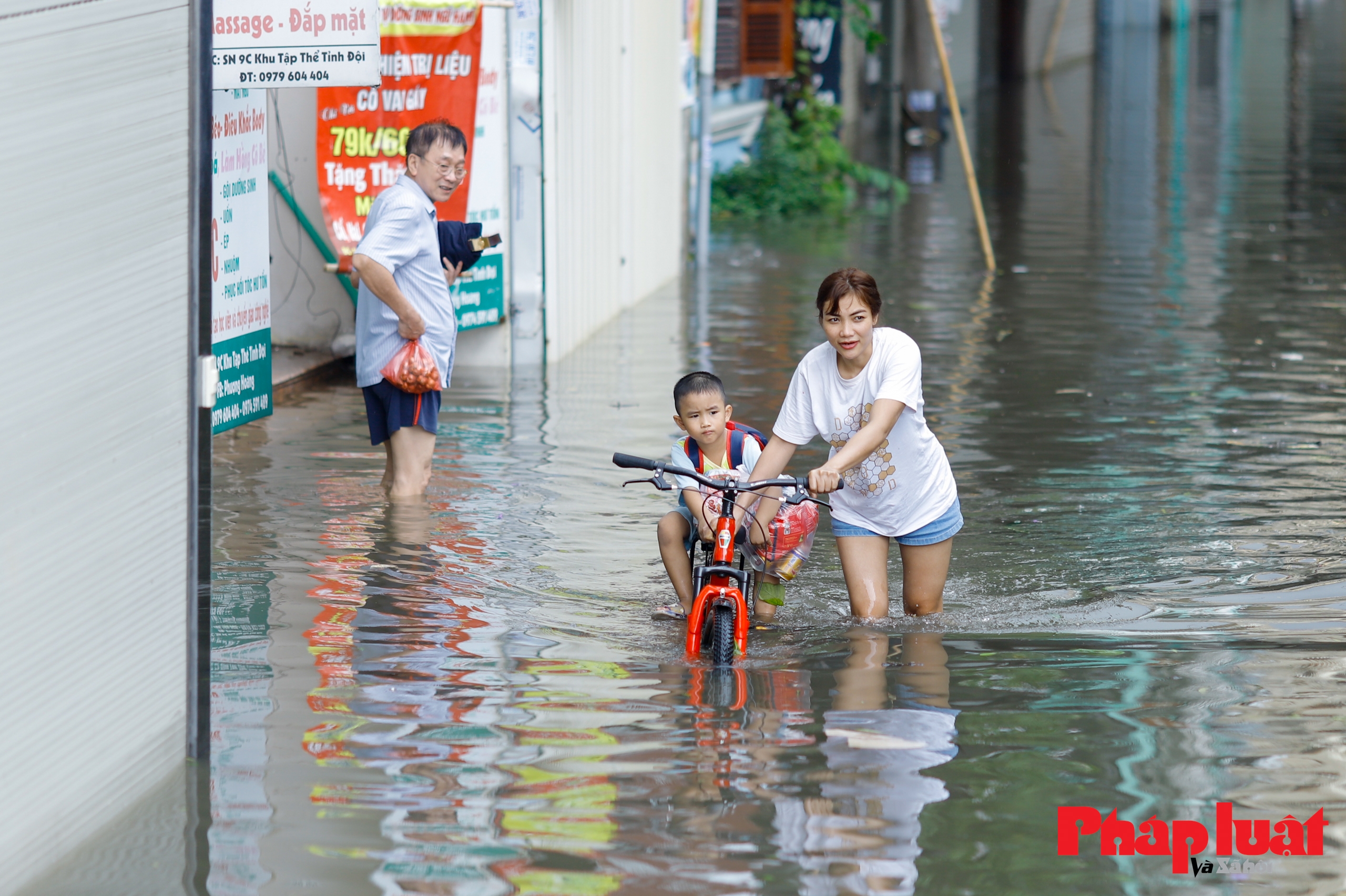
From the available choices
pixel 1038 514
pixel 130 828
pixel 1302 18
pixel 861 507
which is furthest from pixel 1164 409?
pixel 1302 18

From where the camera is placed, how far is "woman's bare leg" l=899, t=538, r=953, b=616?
20.8ft

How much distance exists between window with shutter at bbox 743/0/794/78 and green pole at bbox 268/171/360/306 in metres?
10.4

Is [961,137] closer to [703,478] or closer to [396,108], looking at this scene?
[396,108]

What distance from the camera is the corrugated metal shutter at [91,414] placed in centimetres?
381

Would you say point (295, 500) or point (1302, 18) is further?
point (1302, 18)

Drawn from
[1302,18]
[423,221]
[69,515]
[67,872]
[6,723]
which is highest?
[1302,18]

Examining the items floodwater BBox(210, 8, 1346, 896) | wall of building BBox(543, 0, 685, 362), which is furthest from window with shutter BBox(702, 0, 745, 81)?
floodwater BBox(210, 8, 1346, 896)

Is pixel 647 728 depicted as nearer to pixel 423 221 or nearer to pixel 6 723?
pixel 6 723

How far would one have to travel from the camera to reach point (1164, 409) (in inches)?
409

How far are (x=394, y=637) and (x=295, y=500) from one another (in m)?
2.30

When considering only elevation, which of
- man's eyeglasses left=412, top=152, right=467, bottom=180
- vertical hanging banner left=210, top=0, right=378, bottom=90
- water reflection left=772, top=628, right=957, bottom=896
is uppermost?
vertical hanging banner left=210, top=0, right=378, bottom=90

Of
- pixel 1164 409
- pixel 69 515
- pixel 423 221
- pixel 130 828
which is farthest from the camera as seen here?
pixel 1164 409

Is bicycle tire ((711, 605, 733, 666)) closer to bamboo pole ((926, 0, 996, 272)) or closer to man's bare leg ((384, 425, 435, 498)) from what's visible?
man's bare leg ((384, 425, 435, 498))

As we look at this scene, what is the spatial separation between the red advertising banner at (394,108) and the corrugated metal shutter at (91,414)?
21.1 feet
